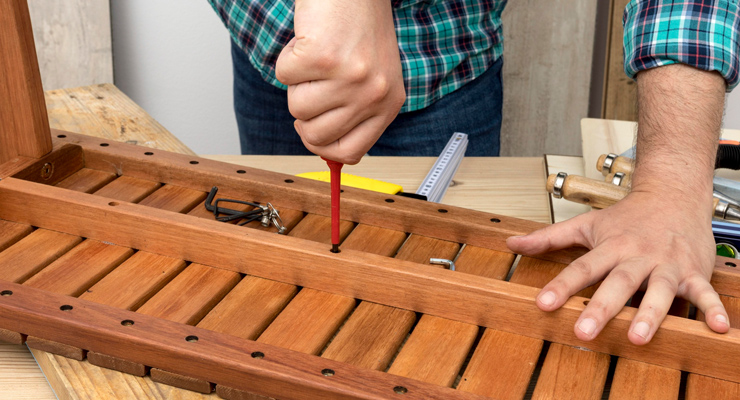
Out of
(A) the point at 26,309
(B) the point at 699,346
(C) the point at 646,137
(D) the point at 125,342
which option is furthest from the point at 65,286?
(C) the point at 646,137

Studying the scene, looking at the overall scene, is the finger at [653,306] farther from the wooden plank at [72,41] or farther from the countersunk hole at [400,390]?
the wooden plank at [72,41]

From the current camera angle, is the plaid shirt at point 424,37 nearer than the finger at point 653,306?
No

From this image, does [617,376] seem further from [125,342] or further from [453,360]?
[125,342]

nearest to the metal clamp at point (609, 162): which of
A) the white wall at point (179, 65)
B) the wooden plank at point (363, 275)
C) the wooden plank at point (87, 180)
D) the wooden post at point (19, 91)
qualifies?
the wooden plank at point (363, 275)

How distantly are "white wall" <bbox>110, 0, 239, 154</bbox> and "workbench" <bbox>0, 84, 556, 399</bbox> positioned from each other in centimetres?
108

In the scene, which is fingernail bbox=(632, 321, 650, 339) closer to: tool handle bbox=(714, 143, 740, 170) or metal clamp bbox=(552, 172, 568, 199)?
metal clamp bbox=(552, 172, 568, 199)

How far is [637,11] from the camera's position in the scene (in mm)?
1409

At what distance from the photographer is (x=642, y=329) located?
0.95 m

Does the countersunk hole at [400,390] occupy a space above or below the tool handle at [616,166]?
below

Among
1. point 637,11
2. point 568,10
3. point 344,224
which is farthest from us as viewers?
point 568,10

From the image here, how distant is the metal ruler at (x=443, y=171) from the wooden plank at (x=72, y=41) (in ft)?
5.88

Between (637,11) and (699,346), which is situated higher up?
(637,11)

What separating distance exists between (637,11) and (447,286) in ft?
2.46

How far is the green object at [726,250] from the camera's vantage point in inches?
49.9
